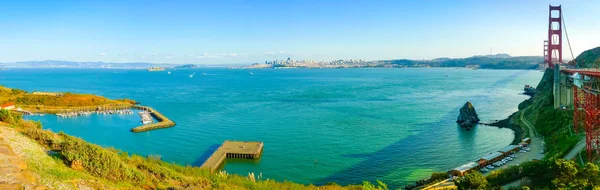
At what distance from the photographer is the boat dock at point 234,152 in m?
26.5

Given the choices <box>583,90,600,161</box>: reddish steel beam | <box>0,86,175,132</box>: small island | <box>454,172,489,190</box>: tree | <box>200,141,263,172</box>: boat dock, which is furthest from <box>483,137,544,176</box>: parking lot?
→ <box>0,86,175,132</box>: small island

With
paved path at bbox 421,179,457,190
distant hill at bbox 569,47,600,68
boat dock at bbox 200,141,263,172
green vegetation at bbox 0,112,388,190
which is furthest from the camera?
distant hill at bbox 569,47,600,68

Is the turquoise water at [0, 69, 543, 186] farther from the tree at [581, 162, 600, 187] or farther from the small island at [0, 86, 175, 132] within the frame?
the tree at [581, 162, 600, 187]

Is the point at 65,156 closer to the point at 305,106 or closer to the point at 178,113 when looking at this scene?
the point at 178,113

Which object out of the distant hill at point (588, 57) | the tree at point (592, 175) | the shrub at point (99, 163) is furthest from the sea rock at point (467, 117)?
the shrub at point (99, 163)

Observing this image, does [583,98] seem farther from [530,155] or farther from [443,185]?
[443,185]

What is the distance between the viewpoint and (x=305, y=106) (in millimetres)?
55188

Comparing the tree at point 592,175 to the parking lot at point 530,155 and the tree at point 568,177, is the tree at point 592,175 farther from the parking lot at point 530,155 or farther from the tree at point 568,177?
the parking lot at point 530,155

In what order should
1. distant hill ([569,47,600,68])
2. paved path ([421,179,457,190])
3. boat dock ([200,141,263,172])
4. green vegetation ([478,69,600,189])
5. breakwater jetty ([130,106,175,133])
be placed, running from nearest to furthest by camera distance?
1. green vegetation ([478,69,600,189])
2. paved path ([421,179,457,190])
3. boat dock ([200,141,263,172])
4. breakwater jetty ([130,106,175,133])
5. distant hill ([569,47,600,68])

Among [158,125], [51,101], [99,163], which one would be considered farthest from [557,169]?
[51,101]

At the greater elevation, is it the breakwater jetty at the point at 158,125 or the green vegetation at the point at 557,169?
the green vegetation at the point at 557,169

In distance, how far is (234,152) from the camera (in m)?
28.5

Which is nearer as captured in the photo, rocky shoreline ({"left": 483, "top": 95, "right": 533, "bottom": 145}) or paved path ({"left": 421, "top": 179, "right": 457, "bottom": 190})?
paved path ({"left": 421, "top": 179, "right": 457, "bottom": 190})

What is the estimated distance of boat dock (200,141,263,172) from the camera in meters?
26.5
